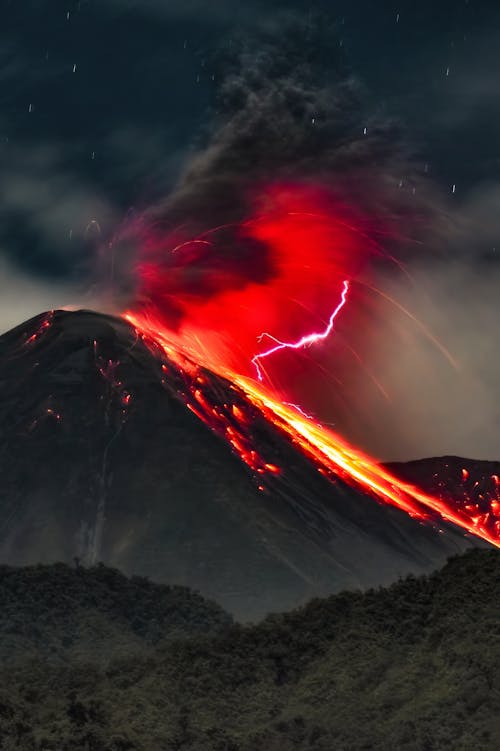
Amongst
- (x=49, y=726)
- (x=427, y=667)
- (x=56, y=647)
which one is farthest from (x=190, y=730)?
(x=56, y=647)

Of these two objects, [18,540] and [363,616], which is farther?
[18,540]

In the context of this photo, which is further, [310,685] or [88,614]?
[88,614]

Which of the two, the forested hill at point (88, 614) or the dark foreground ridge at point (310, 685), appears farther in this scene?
the forested hill at point (88, 614)

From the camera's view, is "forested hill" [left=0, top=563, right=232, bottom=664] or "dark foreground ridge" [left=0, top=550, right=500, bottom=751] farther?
"forested hill" [left=0, top=563, right=232, bottom=664]

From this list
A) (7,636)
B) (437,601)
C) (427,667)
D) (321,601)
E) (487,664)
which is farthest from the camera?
(7,636)

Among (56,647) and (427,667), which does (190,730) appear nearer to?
(427,667)

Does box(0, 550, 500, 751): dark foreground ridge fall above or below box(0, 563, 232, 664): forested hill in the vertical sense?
below

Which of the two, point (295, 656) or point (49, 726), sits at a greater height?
point (295, 656)

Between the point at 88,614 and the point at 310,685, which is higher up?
the point at 88,614
